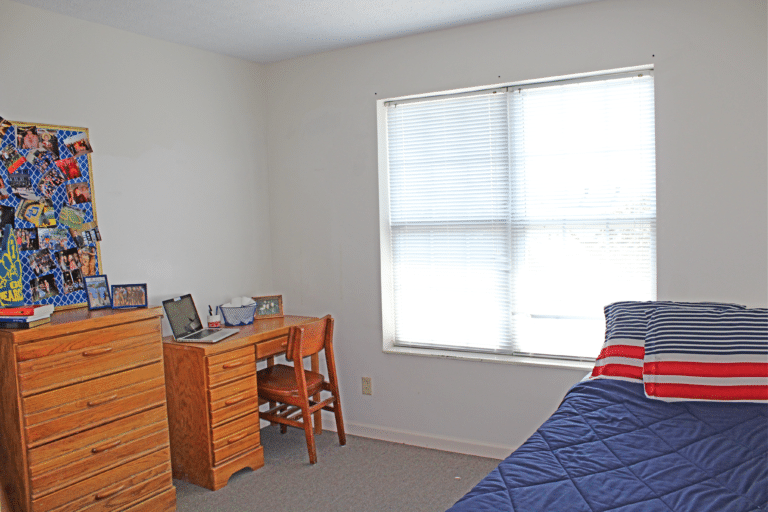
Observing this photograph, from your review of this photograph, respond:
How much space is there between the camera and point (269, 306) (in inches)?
143

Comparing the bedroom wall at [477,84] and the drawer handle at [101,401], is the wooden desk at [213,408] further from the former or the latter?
the bedroom wall at [477,84]

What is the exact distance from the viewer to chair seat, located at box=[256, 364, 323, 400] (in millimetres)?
3117

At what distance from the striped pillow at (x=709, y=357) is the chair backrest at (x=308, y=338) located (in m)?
1.70

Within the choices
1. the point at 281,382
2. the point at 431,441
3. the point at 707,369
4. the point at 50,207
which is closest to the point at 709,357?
the point at 707,369

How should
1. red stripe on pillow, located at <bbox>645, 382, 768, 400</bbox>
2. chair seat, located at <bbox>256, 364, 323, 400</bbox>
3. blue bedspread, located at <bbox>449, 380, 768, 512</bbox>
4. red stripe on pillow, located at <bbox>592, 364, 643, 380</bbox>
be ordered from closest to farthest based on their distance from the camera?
blue bedspread, located at <bbox>449, 380, 768, 512</bbox>
red stripe on pillow, located at <bbox>645, 382, 768, 400</bbox>
red stripe on pillow, located at <bbox>592, 364, 643, 380</bbox>
chair seat, located at <bbox>256, 364, 323, 400</bbox>

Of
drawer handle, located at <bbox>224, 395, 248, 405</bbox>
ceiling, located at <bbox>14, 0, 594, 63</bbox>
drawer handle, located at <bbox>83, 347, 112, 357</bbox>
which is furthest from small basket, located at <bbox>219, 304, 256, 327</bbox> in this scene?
ceiling, located at <bbox>14, 0, 594, 63</bbox>

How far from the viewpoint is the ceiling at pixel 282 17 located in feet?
8.73

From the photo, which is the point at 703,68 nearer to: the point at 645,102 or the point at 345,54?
the point at 645,102

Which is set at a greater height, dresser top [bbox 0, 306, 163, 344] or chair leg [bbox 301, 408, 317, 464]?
dresser top [bbox 0, 306, 163, 344]

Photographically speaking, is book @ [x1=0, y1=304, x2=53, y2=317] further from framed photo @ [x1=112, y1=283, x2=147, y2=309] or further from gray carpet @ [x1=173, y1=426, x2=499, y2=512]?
gray carpet @ [x1=173, y1=426, x2=499, y2=512]

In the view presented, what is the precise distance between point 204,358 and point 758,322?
242 cm

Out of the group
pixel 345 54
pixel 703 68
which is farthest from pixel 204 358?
pixel 703 68

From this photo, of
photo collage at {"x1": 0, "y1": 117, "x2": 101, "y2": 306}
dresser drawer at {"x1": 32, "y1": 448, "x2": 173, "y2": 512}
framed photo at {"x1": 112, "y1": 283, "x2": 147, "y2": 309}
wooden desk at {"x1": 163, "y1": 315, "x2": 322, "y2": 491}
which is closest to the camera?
dresser drawer at {"x1": 32, "y1": 448, "x2": 173, "y2": 512}

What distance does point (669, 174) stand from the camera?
2.71 meters
